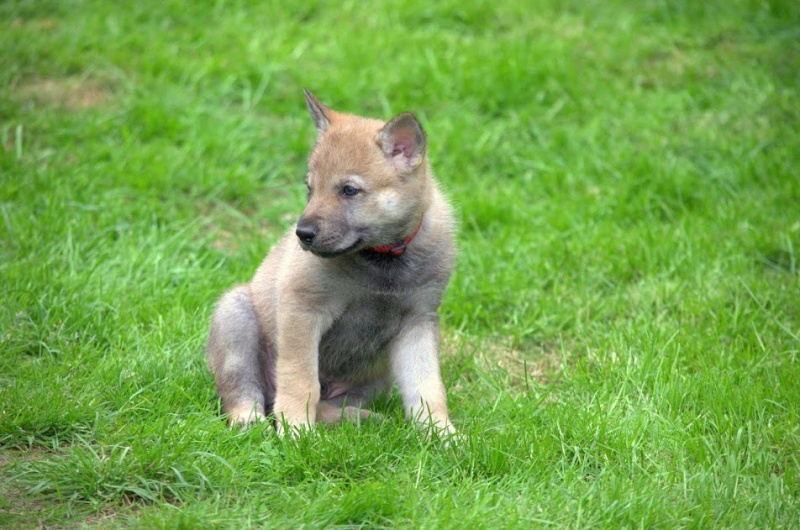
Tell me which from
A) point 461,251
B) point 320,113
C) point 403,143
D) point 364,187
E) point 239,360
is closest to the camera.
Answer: point 364,187

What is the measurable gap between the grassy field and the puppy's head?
2.93ft

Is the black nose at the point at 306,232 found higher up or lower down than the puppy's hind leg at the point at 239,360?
higher up

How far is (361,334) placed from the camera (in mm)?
4703

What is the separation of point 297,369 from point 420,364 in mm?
619

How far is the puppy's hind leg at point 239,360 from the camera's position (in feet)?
14.9

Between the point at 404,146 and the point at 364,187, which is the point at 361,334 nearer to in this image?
the point at 364,187

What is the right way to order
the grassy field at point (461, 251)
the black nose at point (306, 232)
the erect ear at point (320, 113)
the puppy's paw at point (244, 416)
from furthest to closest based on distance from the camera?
the erect ear at point (320, 113) → the puppy's paw at point (244, 416) → the black nose at point (306, 232) → the grassy field at point (461, 251)

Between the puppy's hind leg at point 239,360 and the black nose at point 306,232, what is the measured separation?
76cm

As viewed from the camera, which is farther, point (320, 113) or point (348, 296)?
point (320, 113)

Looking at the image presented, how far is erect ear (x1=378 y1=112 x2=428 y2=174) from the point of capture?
14.8 ft

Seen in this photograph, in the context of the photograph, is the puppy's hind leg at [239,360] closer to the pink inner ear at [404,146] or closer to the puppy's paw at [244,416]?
the puppy's paw at [244,416]

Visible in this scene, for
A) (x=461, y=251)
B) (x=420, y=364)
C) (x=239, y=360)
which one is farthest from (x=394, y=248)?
(x=461, y=251)

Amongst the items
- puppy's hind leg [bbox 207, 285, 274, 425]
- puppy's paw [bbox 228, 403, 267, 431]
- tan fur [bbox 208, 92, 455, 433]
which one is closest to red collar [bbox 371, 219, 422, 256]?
tan fur [bbox 208, 92, 455, 433]

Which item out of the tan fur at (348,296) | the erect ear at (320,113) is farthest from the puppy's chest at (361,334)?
the erect ear at (320,113)
